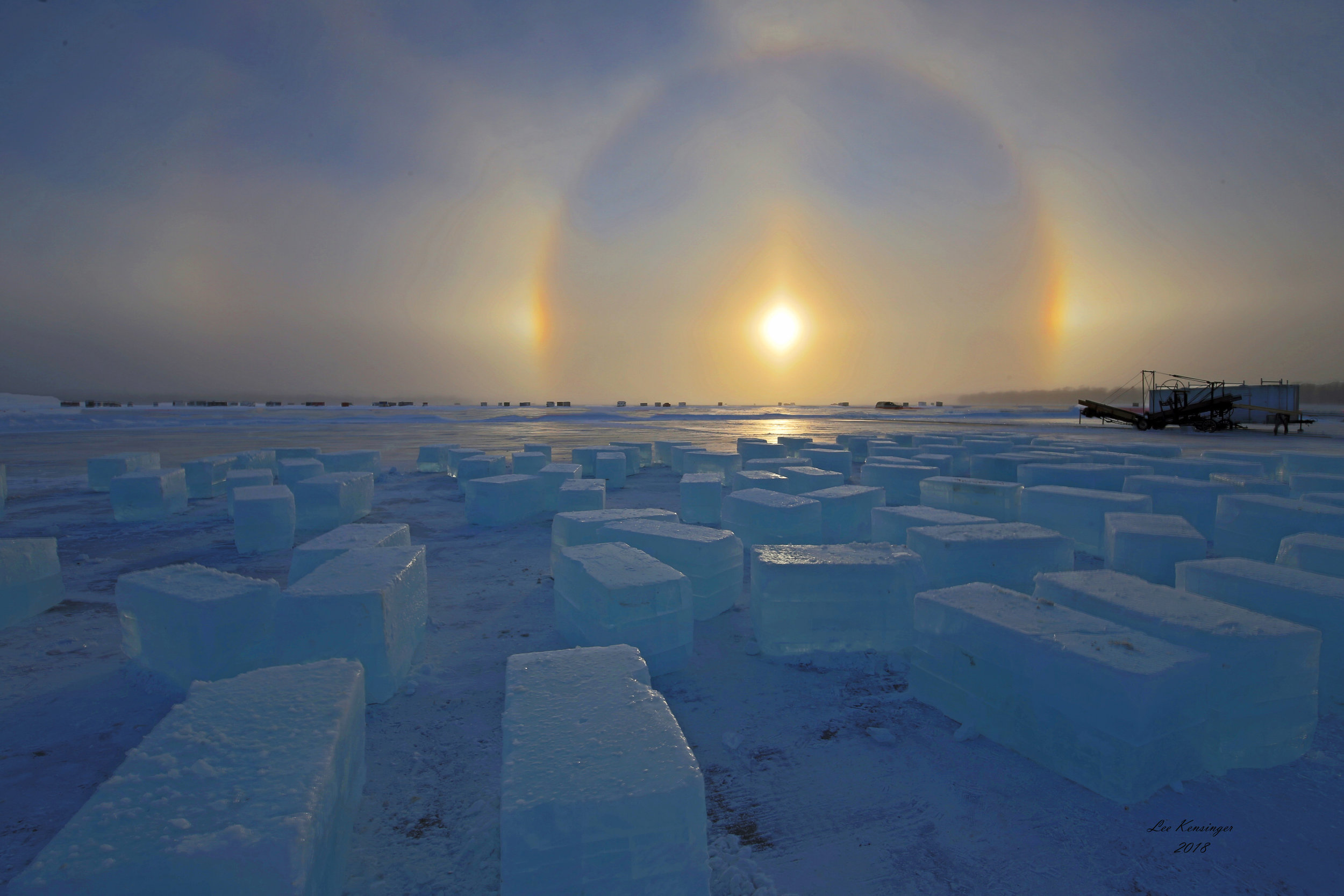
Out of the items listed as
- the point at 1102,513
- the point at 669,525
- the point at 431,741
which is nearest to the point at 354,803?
the point at 431,741

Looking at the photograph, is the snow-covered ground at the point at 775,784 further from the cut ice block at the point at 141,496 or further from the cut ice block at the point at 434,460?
the cut ice block at the point at 434,460

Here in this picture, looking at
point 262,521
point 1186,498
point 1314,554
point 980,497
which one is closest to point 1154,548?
point 1314,554

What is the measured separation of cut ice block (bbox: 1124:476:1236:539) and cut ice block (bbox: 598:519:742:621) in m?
4.40

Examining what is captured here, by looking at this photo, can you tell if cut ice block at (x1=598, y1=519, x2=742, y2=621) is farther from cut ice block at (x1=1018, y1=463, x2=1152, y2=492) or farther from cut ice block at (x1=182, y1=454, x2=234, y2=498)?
cut ice block at (x1=182, y1=454, x2=234, y2=498)

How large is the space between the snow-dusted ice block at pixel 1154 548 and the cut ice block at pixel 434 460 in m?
10.0

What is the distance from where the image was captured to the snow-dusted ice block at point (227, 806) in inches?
44.9

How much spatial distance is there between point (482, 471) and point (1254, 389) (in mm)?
36397

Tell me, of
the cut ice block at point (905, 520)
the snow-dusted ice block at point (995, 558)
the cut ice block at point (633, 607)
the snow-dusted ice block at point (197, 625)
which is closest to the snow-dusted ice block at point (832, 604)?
the cut ice block at point (633, 607)

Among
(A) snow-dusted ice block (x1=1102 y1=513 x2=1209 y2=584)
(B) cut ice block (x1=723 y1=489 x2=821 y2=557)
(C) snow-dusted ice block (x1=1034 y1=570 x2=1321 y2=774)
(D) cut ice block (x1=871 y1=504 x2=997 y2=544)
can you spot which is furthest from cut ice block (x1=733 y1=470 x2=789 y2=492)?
(C) snow-dusted ice block (x1=1034 y1=570 x2=1321 y2=774)

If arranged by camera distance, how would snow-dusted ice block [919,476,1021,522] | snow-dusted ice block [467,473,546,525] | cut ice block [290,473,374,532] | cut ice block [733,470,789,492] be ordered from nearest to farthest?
snow-dusted ice block [919,476,1021,522]
cut ice block [290,473,374,532]
snow-dusted ice block [467,473,546,525]
cut ice block [733,470,789,492]

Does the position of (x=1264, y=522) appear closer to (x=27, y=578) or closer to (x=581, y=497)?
(x=581, y=497)

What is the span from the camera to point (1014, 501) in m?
5.58

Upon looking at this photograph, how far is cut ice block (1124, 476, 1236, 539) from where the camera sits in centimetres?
545

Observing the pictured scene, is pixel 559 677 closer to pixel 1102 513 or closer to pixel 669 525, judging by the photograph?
pixel 669 525
